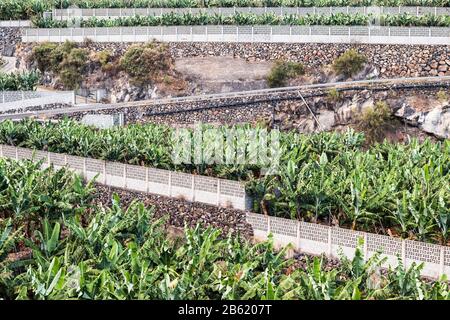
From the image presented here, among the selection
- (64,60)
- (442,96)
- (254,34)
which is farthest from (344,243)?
(64,60)

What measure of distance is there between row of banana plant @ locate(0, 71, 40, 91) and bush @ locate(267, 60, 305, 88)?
16.1 meters

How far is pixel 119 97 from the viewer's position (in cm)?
4872

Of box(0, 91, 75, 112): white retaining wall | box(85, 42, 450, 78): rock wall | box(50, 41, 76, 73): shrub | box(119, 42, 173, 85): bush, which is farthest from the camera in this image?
box(50, 41, 76, 73): shrub

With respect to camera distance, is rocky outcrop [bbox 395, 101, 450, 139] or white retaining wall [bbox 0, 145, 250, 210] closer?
white retaining wall [bbox 0, 145, 250, 210]

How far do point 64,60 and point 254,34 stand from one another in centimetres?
1337

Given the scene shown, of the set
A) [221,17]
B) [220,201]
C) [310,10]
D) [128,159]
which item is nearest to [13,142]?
[128,159]

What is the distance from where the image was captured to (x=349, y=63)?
143ft

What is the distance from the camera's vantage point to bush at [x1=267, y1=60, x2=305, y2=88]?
1762 inches

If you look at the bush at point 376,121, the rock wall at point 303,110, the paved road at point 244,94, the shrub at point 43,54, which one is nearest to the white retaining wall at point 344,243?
the bush at point 376,121

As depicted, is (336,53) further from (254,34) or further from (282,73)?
(254,34)

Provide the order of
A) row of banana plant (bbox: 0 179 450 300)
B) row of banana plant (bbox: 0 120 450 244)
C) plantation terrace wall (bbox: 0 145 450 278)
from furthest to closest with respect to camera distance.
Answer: row of banana plant (bbox: 0 120 450 244), plantation terrace wall (bbox: 0 145 450 278), row of banana plant (bbox: 0 179 450 300)

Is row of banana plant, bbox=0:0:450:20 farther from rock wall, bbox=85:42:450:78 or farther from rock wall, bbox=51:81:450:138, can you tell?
rock wall, bbox=51:81:450:138

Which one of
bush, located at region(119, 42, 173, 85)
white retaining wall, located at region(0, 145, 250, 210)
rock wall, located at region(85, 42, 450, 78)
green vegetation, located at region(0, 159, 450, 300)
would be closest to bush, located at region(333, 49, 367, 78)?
rock wall, located at region(85, 42, 450, 78)
